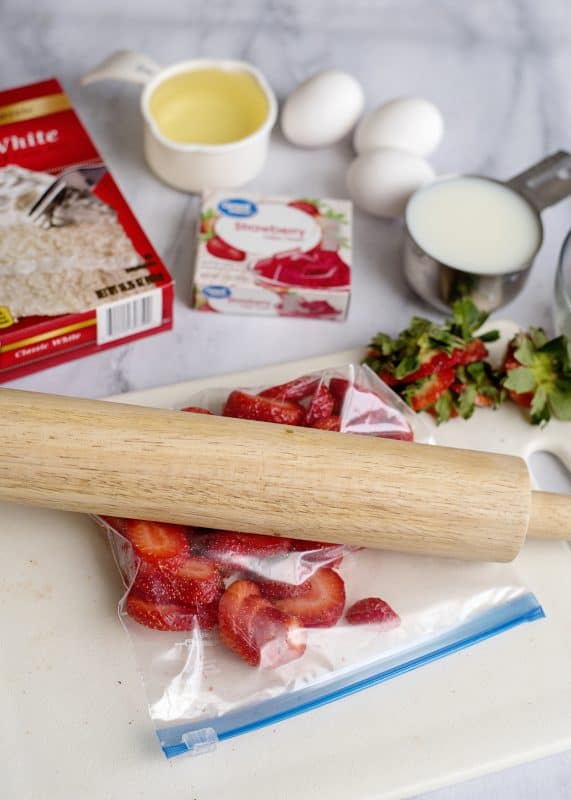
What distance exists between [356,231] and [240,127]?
26cm

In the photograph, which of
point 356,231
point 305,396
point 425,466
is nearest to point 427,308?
point 356,231

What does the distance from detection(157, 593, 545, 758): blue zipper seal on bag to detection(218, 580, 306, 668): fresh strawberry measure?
5 cm

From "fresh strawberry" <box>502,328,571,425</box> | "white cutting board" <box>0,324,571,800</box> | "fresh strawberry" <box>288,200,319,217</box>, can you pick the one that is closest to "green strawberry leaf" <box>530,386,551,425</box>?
"fresh strawberry" <box>502,328,571,425</box>

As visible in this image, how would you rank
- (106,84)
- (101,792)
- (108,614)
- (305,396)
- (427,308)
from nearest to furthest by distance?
1. (101,792)
2. (108,614)
3. (305,396)
4. (427,308)
5. (106,84)

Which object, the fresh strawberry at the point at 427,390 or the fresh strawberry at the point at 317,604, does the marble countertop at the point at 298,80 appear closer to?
the fresh strawberry at the point at 427,390

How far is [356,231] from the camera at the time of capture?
5.52ft

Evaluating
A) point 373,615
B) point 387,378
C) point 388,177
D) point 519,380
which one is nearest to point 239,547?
point 373,615

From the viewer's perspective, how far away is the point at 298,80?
6.22ft

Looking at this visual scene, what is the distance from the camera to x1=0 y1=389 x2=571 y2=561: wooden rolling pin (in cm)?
111

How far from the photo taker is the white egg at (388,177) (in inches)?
63.2

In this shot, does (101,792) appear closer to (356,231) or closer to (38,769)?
(38,769)

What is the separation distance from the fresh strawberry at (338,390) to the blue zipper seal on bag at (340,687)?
12.1 inches

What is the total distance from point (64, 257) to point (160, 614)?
56 cm

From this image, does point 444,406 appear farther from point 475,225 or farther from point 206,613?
point 206,613
